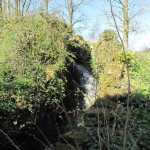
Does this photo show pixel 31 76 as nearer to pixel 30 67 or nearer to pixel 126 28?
pixel 30 67

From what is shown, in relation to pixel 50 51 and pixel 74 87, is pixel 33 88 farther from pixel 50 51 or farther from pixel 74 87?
pixel 74 87

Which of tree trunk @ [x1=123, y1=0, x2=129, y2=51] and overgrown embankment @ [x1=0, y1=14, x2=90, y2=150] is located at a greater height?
tree trunk @ [x1=123, y1=0, x2=129, y2=51]

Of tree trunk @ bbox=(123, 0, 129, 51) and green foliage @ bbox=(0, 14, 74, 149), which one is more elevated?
tree trunk @ bbox=(123, 0, 129, 51)

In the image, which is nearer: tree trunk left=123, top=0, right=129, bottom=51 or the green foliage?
the green foliage

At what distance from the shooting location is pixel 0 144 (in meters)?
6.34

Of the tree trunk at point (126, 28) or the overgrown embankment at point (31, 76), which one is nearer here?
the overgrown embankment at point (31, 76)

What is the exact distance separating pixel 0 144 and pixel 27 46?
12.5 feet

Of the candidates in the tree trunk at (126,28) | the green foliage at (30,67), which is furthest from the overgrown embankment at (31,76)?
the tree trunk at (126,28)

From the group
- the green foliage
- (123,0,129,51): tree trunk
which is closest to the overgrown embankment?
the green foliage

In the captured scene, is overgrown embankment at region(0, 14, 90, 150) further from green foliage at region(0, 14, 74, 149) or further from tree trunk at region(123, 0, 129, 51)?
tree trunk at region(123, 0, 129, 51)

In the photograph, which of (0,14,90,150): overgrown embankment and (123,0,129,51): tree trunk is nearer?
(0,14,90,150): overgrown embankment

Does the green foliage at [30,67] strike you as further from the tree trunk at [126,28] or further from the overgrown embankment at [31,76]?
the tree trunk at [126,28]

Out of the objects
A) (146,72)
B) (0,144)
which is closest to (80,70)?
(146,72)

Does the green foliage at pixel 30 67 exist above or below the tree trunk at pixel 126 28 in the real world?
below
